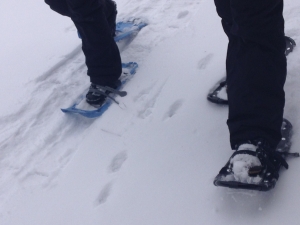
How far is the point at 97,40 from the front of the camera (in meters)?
2.00

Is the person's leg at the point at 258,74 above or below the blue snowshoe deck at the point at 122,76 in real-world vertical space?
above

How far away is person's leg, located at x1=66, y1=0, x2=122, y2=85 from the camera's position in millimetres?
1898

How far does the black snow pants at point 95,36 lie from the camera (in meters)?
1.90

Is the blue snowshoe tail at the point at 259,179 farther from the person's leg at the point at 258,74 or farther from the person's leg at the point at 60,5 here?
the person's leg at the point at 60,5

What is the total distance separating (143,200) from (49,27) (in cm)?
209

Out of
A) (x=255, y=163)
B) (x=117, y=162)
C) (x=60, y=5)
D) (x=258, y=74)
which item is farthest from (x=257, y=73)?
(x=60, y=5)

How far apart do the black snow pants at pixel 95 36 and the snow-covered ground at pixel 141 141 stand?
5.9 inches

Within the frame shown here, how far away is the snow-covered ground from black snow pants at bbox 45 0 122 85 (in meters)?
0.15

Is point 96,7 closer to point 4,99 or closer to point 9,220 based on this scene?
point 4,99

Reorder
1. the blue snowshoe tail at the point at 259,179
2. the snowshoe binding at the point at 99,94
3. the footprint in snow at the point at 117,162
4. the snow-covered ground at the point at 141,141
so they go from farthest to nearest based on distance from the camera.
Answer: the snowshoe binding at the point at 99,94
the footprint in snow at the point at 117,162
the snow-covered ground at the point at 141,141
the blue snowshoe tail at the point at 259,179

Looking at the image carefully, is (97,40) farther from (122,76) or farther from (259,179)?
(259,179)

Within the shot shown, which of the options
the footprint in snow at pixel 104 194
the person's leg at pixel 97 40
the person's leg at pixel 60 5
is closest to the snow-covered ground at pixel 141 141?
the footprint in snow at pixel 104 194

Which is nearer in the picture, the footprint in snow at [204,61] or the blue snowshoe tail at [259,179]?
the blue snowshoe tail at [259,179]

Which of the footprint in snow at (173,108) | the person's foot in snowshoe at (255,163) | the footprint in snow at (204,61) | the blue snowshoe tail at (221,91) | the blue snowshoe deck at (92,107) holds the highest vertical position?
the person's foot in snowshoe at (255,163)
